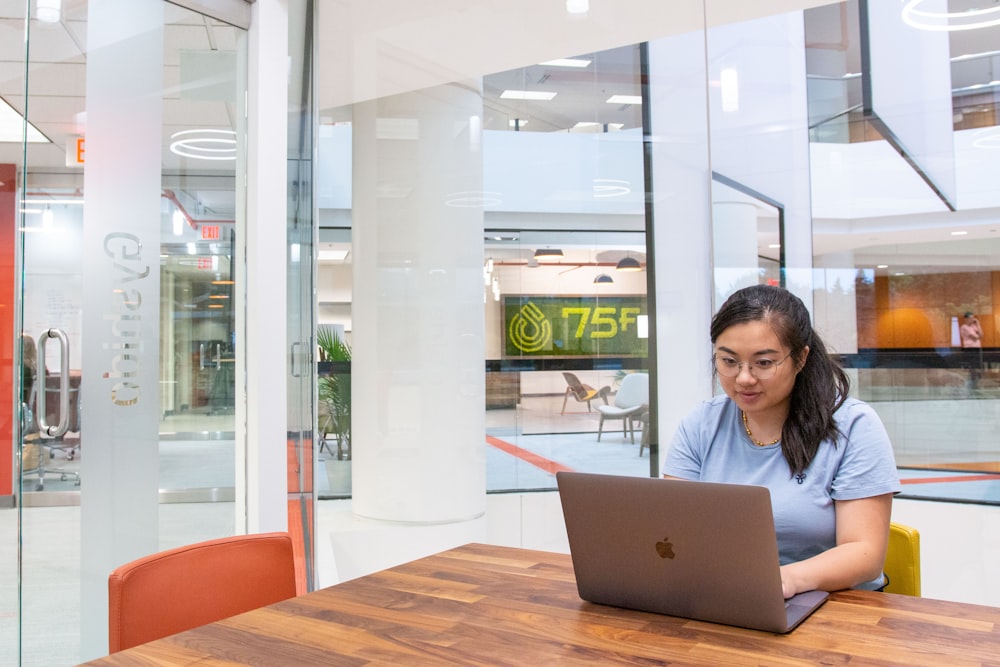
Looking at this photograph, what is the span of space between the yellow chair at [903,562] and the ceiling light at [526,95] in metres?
3.07

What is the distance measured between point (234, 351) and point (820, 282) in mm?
2701

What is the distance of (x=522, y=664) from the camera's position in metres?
1.29

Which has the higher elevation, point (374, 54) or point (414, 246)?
point (374, 54)

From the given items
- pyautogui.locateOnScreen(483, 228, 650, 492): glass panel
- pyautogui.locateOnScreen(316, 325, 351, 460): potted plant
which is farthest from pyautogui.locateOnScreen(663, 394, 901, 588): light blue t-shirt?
pyautogui.locateOnScreen(316, 325, 351, 460): potted plant

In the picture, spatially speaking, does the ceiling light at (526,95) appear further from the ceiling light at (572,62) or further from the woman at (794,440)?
the woman at (794,440)

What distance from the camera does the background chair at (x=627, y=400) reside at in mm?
4480

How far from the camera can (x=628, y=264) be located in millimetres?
4488

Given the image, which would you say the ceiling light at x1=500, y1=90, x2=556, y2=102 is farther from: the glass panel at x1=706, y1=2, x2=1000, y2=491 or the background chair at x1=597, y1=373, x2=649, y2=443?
the background chair at x1=597, y1=373, x2=649, y2=443

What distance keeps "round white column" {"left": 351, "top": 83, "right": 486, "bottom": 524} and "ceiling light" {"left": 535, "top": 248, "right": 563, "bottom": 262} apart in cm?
31

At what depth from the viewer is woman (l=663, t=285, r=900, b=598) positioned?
5.98 feet

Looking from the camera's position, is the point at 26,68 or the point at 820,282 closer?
the point at 26,68

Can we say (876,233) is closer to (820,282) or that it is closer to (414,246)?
(820,282)

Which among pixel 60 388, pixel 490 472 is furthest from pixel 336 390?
pixel 60 388

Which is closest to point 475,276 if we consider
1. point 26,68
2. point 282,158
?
point 282,158
